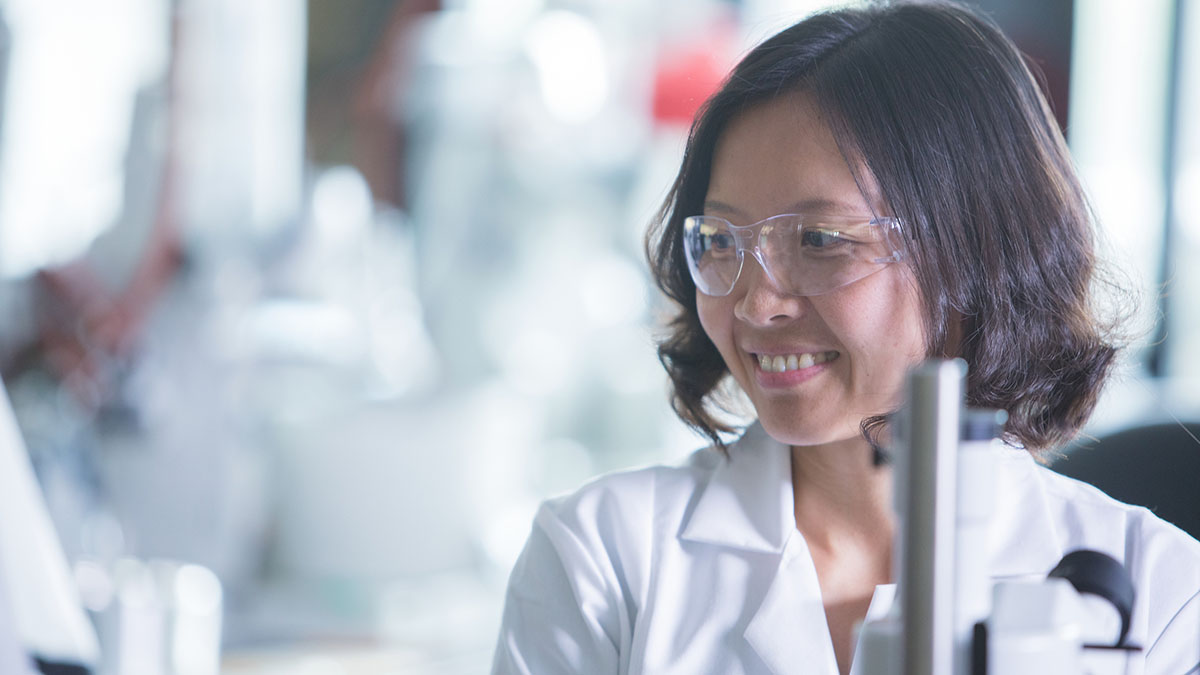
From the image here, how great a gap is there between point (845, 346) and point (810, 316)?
4 cm

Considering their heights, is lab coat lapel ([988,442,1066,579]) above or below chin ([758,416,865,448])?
below

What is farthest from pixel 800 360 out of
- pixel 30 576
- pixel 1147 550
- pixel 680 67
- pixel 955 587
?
pixel 680 67

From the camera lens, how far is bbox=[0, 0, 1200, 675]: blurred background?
3172 millimetres

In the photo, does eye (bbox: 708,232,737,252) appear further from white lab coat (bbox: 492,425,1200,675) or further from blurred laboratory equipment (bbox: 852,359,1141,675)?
blurred laboratory equipment (bbox: 852,359,1141,675)

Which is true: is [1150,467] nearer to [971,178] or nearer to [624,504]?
[971,178]

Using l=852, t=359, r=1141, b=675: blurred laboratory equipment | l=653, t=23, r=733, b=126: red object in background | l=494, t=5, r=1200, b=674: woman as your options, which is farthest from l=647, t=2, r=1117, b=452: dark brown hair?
l=653, t=23, r=733, b=126: red object in background

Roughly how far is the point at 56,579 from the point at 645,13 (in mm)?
3649

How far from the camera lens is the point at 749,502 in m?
1.25

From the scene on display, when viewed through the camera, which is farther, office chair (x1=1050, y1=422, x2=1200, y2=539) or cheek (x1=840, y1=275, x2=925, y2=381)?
office chair (x1=1050, y1=422, x2=1200, y2=539)

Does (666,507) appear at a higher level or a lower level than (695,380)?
lower

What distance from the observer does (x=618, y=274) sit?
14.5 ft

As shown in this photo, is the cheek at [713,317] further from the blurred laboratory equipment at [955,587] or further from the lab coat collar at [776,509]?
the blurred laboratory equipment at [955,587]

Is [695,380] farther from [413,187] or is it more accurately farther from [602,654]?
[413,187]

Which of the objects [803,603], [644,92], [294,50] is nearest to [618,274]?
[644,92]
